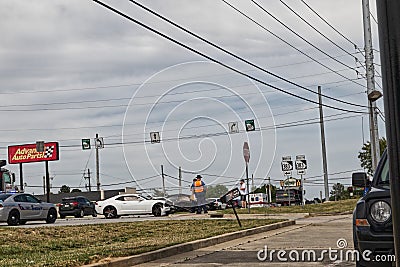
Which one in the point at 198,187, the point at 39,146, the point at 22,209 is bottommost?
the point at 22,209

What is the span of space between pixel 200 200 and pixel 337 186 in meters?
92.2

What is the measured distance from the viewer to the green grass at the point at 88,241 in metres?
11.2

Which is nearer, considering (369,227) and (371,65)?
(369,227)

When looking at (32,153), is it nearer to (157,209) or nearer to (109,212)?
(109,212)

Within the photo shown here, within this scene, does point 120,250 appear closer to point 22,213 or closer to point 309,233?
point 309,233

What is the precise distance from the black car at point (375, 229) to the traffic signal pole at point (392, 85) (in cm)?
420

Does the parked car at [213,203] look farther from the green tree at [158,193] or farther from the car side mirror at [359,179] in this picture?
the car side mirror at [359,179]

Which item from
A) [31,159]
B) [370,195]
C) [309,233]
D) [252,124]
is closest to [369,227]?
[370,195]

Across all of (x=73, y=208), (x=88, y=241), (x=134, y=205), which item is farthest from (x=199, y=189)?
(x=73, y=208)

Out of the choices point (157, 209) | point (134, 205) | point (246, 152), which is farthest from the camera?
point (134, 205)

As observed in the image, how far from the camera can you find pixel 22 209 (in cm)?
2655

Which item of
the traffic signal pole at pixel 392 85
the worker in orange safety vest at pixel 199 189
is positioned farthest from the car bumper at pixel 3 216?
the traffic signal pole at pixel 392 85

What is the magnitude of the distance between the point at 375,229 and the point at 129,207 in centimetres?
2805

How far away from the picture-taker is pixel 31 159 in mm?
62188
